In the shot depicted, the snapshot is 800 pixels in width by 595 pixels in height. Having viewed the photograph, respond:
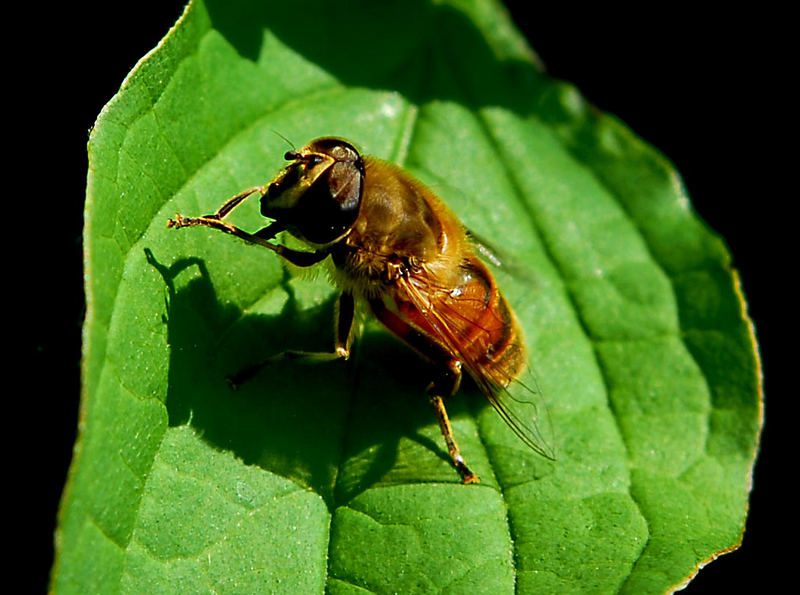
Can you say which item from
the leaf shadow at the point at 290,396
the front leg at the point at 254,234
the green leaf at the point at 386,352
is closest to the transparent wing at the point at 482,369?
the green leaf at the point at 386,352

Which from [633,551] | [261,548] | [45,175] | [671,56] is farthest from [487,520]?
[671,56]

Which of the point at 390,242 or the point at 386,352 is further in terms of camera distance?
the point at 386,352

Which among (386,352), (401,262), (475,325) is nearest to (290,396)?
(386,352)

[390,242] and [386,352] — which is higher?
[390,242]

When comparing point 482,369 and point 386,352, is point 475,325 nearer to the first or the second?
point 482,369

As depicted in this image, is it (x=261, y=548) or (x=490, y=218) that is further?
(x=490, y=218)

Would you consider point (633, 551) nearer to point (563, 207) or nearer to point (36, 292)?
point (563, 207)

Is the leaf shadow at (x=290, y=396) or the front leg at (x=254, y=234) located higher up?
the front leg at (x=254, y=234)

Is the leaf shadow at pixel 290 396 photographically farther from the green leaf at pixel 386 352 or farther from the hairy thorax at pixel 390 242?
the hairy thorax at pixel 390 242
